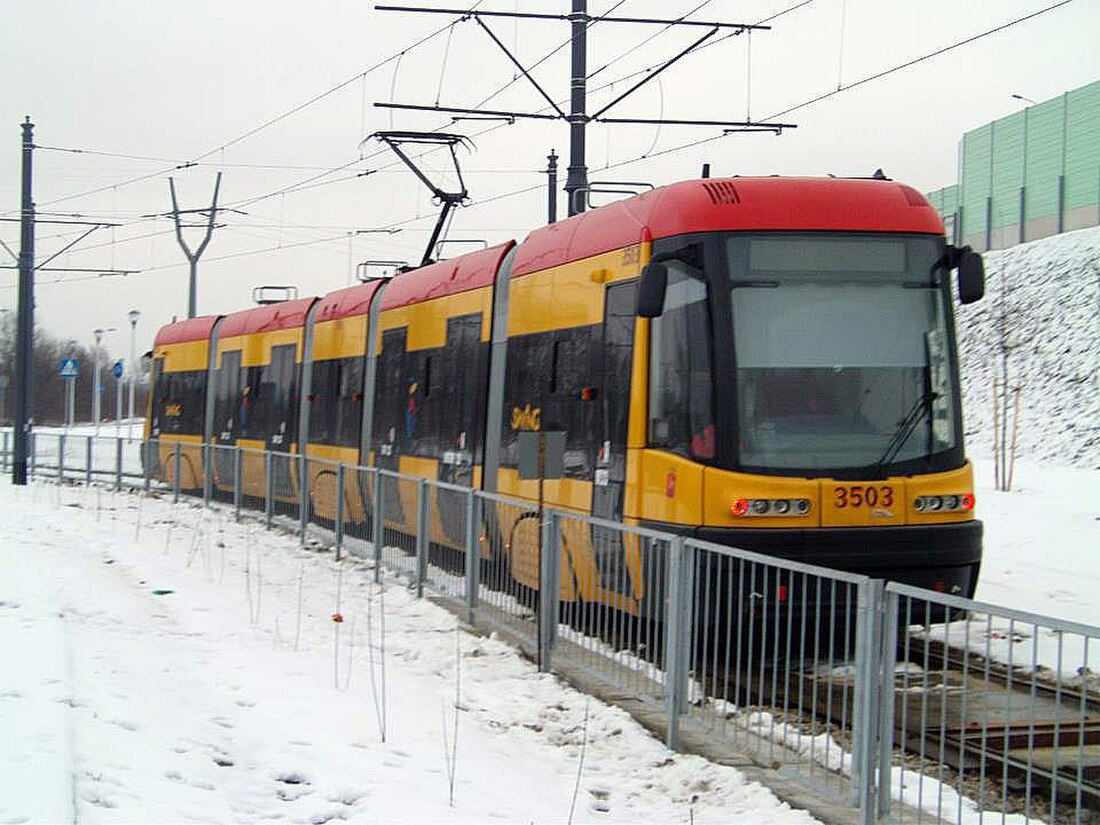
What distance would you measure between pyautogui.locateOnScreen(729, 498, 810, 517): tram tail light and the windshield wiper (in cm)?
62

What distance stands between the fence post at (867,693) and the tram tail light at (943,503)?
4379 millimetres

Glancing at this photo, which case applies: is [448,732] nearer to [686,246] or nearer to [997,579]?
[686,246]

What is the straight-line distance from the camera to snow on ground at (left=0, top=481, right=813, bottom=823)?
20.6ft

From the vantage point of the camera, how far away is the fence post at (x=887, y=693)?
594 cm

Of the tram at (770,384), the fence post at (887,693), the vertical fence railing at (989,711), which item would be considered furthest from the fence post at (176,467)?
the fence post at (887,693)

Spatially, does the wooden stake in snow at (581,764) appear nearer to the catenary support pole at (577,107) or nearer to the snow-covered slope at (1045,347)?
the catenary support pole at (577,107)

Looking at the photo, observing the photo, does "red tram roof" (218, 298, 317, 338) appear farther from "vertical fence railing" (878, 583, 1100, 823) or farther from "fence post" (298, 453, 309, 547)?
"vertical fence railing" (878, 583, 1100, 823)

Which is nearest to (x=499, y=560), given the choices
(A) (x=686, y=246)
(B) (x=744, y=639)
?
(A) (x=686, y=246)

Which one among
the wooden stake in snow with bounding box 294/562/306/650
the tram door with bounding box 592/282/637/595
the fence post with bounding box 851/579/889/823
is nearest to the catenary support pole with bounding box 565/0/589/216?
the wooden stake in snow with bounding box 294/562/306/650

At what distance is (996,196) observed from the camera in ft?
176

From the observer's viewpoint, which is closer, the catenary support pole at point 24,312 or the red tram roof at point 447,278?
the red tram roof at point 447,278

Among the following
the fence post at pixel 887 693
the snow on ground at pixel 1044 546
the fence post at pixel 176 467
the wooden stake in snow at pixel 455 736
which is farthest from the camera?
the fence post at pixel 176 467

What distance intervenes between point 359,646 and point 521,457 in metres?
1.87

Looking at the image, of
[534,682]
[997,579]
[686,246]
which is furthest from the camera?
[997,579]
